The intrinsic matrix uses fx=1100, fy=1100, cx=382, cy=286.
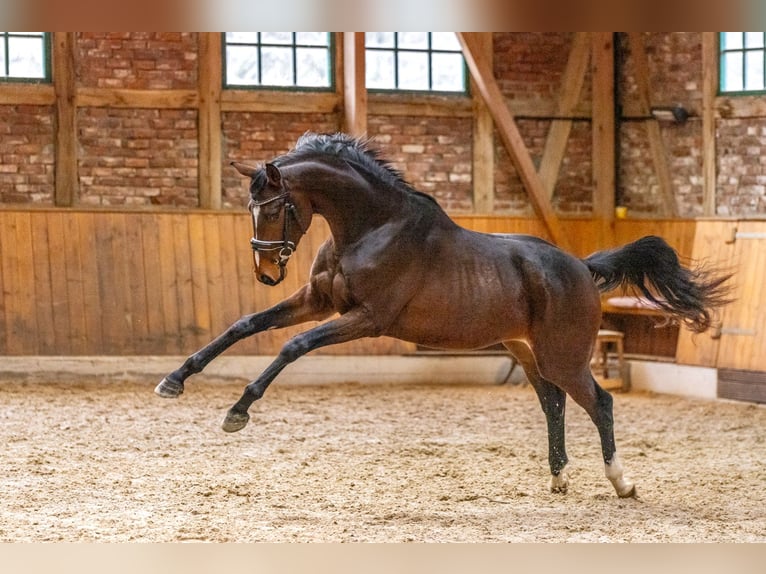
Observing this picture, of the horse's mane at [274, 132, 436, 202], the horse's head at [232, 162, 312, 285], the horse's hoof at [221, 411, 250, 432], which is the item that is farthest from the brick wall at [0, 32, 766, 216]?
the horse's hoof at [221, 411, 250, 432]

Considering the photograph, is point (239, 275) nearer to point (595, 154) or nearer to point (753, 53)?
point (595, 154)

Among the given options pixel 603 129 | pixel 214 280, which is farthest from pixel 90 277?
pixel 603 129

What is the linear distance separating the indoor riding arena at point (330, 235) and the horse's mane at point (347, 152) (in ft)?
3.84

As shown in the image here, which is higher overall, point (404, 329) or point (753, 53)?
point (753, 53)

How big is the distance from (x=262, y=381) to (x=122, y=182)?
5.69m

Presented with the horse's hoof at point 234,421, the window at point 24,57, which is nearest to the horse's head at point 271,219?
the horse's hoof at point 234,421

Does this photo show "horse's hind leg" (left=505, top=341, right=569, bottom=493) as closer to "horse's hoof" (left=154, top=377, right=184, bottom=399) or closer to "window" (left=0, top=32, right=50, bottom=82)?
"horse's hoof" (left=154, top=377, right=184, bottom=399)

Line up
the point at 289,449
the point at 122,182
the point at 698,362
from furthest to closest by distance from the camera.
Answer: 1. the point at 122,182
2. the point at 698,362
3. the point at 289,449

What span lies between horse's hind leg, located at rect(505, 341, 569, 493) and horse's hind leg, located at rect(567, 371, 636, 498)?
181mm

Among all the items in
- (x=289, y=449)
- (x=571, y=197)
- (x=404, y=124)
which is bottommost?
(x=289, y=449)

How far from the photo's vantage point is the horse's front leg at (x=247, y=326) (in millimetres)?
4754

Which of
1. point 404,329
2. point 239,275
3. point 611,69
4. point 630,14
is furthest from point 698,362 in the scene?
point 630,14

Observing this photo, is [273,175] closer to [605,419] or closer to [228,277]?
[605,419]

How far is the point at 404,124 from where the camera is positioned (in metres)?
10.4
